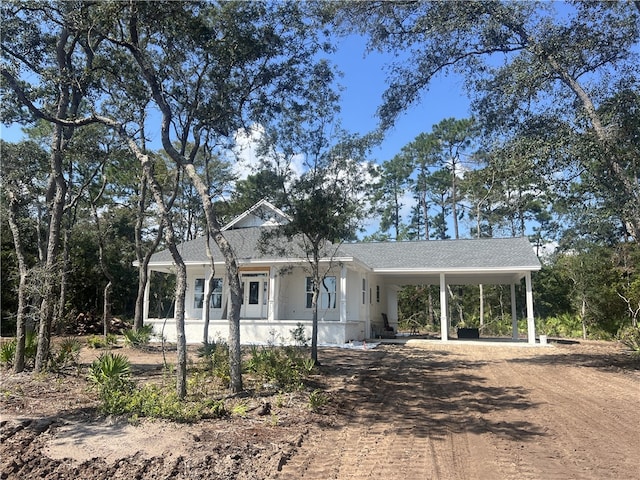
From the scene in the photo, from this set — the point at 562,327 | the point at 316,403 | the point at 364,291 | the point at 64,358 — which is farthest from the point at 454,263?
the point at 64,358

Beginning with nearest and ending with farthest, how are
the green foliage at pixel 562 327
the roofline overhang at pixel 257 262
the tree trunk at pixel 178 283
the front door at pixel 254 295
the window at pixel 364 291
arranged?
1. the tree trunk at pixel 178 283
2. the roofline overhang at pixel 257 262
3. the front door at pixel 254 295
4. the window at pixel 364 291
5. the green foliage at pixel 562 327

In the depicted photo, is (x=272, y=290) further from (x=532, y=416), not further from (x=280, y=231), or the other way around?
(x=532, y=416)

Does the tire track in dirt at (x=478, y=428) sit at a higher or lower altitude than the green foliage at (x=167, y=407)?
lower

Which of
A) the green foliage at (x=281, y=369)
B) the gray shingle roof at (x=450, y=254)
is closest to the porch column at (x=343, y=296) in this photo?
the gray shingle roof at (x=450, y=254)

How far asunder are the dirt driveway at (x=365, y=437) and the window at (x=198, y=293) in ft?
38.4

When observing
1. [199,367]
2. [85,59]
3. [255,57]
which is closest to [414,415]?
[199,367]

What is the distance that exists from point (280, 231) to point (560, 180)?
7229 millimetres

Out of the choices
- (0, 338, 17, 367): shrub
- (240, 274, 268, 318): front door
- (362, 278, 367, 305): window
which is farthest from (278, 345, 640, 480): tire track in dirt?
(240, 274, 268, 318): front door

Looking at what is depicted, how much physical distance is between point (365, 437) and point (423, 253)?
52.2 ft

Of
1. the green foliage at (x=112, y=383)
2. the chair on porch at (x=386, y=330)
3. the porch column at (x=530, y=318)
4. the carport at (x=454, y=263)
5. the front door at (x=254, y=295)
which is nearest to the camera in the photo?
the green foliage at (x=112, y=383)

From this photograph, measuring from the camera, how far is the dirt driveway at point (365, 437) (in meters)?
4.56

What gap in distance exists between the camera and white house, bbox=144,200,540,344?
56.6ft

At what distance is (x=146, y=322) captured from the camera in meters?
18.4

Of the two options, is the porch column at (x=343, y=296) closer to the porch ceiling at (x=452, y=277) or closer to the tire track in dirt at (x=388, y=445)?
the porch ceiling at (x=452, y=277)
